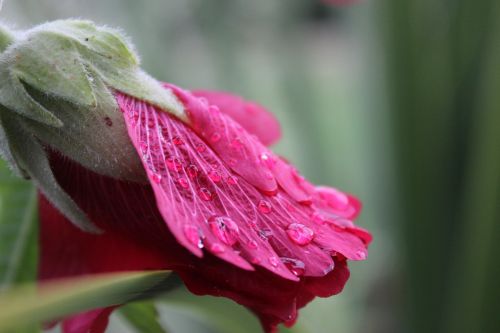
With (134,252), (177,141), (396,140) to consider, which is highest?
(177,141)

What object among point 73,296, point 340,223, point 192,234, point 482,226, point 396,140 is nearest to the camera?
point 73,296

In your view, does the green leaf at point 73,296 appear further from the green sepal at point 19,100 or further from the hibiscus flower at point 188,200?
the green sepal at point 19,100

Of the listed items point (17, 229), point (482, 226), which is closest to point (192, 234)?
point (17, 229)

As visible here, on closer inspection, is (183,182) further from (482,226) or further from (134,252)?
(482,226)

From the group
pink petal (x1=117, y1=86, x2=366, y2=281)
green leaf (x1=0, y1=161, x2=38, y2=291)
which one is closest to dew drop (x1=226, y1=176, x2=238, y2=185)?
pink petal (x1=117, y1=86, x2=366, y2=281)

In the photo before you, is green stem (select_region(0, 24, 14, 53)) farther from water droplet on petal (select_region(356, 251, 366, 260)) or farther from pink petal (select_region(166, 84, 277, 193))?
water droplet on petal (select_region(356, 251, 366, 260))

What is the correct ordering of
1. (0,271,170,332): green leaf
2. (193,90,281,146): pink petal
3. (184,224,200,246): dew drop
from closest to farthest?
(0,271,170,332): green leaf
(184,224,200,246): dew drop
(193,90,281,146): pink petal

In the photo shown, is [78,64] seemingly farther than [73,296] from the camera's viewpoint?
Yes
